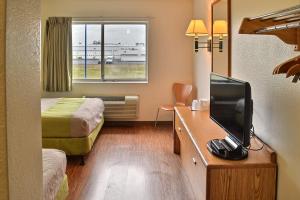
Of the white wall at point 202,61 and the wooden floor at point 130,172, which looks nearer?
the wooden floor at point 130,172

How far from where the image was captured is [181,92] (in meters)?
6.06

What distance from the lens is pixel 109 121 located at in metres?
6.20

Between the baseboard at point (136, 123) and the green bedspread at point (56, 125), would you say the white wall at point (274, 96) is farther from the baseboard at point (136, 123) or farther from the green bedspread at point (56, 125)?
the baseboard at point (136, 123)

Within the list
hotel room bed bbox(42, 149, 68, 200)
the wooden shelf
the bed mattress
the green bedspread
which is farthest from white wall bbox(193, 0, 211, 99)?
the wooden shelf

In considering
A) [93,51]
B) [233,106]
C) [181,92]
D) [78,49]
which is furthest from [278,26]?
[78,49]

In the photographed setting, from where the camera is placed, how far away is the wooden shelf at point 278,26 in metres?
1.53

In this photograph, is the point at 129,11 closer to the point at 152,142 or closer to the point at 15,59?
the point at 152,142

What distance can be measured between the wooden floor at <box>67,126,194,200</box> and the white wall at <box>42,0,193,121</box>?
3.67 feet

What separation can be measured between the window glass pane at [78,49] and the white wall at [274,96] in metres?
3.77

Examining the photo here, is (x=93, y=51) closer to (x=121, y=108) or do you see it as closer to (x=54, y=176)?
(x=121, y=108)

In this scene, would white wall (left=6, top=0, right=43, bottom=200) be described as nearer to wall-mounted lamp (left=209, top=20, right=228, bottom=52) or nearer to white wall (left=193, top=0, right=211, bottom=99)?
wall-mounted lamp (left=209, top=20, right=228, bottom=52)

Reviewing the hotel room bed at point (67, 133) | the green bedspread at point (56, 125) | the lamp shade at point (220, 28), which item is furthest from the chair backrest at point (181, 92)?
the green bedspread at point (56, 125)

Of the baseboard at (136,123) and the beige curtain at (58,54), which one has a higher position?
the beige curtain at (58,54)

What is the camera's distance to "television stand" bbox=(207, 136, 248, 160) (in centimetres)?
229
